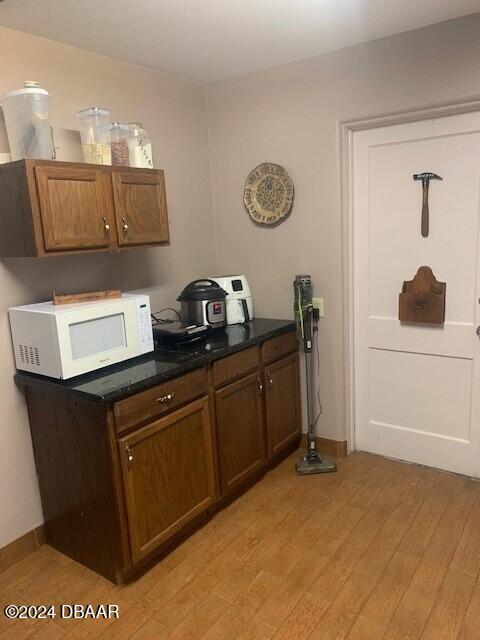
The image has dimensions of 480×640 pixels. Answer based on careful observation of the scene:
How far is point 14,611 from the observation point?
6.74 feet

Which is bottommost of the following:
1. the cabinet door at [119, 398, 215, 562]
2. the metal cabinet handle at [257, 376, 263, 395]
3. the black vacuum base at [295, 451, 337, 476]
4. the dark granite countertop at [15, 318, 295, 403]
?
the black vacuum base at [295, 451, 337, 476]

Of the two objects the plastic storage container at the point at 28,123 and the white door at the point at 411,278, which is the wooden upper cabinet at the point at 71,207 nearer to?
the plastic storage container at the point at 28,123

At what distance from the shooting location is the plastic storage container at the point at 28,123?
2061mm

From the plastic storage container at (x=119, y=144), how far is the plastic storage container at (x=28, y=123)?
35cm

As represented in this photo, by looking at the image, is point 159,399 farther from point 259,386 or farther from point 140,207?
point 140,207

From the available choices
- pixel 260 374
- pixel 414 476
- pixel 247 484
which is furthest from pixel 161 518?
pixel 414 476

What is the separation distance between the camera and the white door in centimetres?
264

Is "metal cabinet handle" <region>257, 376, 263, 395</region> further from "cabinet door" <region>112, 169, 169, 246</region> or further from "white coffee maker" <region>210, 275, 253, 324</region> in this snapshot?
"cabinet door" <region>112, 169, 169, 246</region>

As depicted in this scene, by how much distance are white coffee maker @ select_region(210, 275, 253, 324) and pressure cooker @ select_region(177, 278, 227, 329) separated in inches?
5.8

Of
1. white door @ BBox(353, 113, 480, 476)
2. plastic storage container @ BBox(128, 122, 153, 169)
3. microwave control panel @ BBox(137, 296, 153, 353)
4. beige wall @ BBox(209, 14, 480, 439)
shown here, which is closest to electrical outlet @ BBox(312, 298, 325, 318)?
beige wall @ BBox(209, 14, 480, 439)

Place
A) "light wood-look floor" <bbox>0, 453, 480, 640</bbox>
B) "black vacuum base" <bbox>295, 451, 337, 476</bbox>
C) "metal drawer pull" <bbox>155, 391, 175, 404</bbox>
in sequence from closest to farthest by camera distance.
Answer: "light wood-look floor" <bbox>0, 453, 480, 640</bbox>
"metal drawer pull" <bbox>155, 391, 175, 404</bbox>
"black vacuum base" <bbox>295, 451, 337, 476</bbox>

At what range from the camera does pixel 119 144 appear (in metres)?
2.41

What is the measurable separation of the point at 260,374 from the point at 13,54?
6.50 ft

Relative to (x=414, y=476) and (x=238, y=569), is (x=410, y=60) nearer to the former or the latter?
(x=414, y=476)
